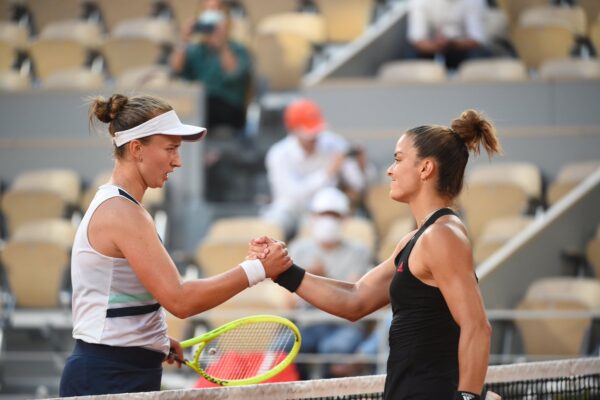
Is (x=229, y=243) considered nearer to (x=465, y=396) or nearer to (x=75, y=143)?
(x=75, y=143)

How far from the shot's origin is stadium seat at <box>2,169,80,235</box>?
10.1 meters

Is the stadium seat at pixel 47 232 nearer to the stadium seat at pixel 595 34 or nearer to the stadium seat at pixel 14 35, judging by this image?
the stadium seat at pixel 14 35

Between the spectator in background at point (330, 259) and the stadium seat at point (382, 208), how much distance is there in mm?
782

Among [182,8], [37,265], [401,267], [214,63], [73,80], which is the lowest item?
[37,265]

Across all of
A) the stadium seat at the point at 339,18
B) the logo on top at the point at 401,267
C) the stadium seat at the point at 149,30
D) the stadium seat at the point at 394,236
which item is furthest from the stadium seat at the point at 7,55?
the logo on top at the point at 401,267

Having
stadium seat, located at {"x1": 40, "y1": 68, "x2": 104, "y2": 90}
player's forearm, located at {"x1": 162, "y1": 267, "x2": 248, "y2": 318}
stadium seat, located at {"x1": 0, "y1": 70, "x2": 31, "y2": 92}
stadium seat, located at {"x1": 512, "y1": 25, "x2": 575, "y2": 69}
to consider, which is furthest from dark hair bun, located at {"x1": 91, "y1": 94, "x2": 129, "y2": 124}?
stadium seat, located at {"x1": 512, "y1": 25, "x2": 575, "y2": 69}

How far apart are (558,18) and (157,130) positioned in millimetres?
8591

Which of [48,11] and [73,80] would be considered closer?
[73,80]

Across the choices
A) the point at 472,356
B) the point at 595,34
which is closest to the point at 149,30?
the point at 595,34

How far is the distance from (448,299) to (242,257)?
17.9 ft

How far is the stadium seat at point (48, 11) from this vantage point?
13930mm

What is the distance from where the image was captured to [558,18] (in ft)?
38.9

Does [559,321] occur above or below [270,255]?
below

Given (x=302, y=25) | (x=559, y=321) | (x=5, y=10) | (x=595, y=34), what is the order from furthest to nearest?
(x=5, y=10)
(x=302, y=25)
(x=595, y=34)
(x=559, y=321)
